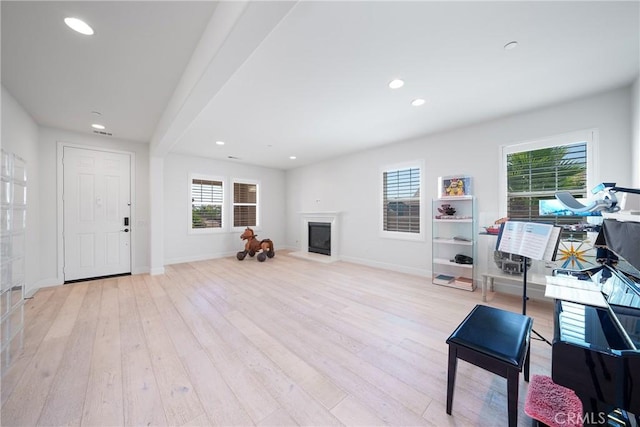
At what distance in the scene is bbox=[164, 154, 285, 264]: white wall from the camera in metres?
5.36

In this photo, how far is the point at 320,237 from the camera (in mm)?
6262

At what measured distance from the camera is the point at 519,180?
10.8 ft

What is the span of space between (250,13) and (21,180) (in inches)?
112

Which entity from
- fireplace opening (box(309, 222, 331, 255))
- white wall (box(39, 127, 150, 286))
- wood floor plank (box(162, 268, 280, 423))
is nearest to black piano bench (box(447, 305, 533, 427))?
wood floor plank (box(162, 268, 280, 423))

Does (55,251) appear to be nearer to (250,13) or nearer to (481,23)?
(250,13)

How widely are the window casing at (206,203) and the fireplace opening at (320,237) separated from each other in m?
2.46

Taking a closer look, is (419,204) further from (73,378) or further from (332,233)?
(73,378)

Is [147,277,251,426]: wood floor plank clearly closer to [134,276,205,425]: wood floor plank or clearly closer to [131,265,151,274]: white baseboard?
[134,276,205,425]: wood floor plank

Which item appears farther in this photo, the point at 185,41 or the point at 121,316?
the point at 121,316

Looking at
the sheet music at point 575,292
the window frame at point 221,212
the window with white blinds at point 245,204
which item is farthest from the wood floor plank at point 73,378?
the window with white blinds at point 245,204

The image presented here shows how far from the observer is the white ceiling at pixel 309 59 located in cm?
161

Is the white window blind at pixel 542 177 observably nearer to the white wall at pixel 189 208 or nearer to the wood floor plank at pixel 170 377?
the wood floor plank at pixel 170 377

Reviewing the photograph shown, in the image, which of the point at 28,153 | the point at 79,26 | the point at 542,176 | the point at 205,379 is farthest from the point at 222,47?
the point at 542,176

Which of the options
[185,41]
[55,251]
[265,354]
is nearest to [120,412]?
[265,354]
